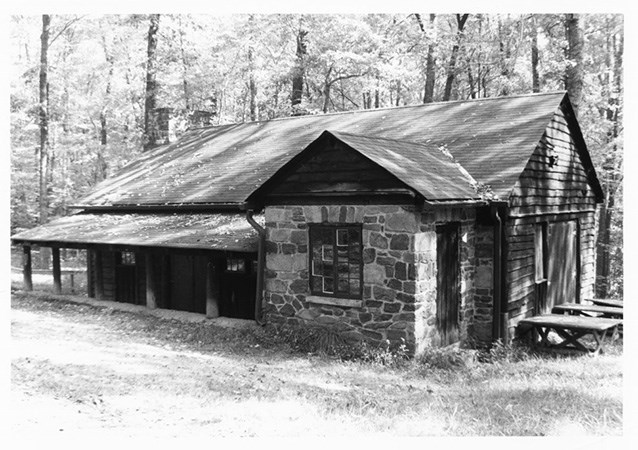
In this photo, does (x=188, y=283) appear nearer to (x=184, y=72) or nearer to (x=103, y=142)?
(x=184, y=72)

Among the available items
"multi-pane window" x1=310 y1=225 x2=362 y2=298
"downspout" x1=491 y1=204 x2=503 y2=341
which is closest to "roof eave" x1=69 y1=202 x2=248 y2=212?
"multi-pane window" x1=310 y1=225 x2=362 y2=298

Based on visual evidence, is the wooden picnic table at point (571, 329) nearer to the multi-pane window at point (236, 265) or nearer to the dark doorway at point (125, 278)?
the multi-pane window at point (236, 265)

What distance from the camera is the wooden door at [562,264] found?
43.6ft

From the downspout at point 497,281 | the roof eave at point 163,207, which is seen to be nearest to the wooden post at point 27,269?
the roof eave at point 163,207

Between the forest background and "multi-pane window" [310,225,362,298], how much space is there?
39.3 ft

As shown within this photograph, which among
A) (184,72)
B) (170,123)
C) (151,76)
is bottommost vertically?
(170,123)

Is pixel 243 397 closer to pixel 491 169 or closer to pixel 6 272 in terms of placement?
pixel 6 272

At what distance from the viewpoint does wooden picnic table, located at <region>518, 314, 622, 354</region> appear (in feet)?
35.4

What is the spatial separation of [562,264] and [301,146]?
21.6 ft

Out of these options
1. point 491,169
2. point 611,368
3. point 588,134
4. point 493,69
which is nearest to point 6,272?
point 491,169

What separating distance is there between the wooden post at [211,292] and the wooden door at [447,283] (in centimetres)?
462

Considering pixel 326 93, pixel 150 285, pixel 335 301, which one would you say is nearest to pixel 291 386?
pixel 335 301

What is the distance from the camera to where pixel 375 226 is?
9.85 m

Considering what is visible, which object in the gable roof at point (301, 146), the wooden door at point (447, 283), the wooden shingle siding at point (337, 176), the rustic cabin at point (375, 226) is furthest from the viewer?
the gable roof at point (301, 146)
